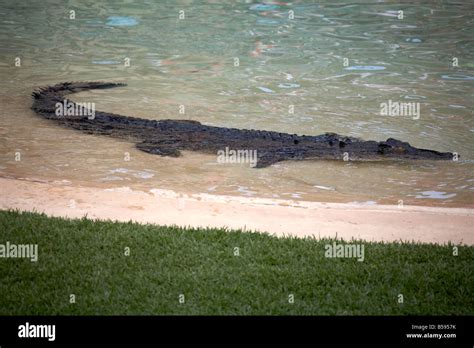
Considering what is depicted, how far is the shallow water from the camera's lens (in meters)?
10.0

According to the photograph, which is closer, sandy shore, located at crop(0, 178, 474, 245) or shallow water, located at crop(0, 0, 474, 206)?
sandy shore, located at crop(0, 178, 474, 245)

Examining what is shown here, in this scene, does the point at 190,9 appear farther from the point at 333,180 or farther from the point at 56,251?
the point at 56,251

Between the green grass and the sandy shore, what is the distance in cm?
31

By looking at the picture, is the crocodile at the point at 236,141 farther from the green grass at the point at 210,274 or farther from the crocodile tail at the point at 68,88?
the green grass at the point at 210,274

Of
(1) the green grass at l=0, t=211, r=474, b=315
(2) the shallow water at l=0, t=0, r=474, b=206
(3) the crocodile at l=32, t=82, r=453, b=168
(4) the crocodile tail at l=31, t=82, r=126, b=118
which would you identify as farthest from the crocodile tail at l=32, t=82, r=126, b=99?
(1) the green grass at l=0, t=211, r=474, b=315

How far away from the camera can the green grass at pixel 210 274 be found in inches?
229

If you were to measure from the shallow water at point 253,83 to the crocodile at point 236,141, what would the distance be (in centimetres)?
17

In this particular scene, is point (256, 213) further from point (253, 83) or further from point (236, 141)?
point (253, 83)

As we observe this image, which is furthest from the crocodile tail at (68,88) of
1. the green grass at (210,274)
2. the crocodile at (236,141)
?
the green grass at (210,274)

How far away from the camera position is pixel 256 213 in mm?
7875

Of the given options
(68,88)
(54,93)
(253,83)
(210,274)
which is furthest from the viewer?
(253,83)

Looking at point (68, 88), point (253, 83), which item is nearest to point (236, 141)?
point (253, 83)

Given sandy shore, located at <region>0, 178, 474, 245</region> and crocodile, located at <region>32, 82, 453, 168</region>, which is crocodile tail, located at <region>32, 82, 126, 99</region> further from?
sandy shore, located at <region>0, 178, 474, 245</region>

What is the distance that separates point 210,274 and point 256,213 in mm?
1645
